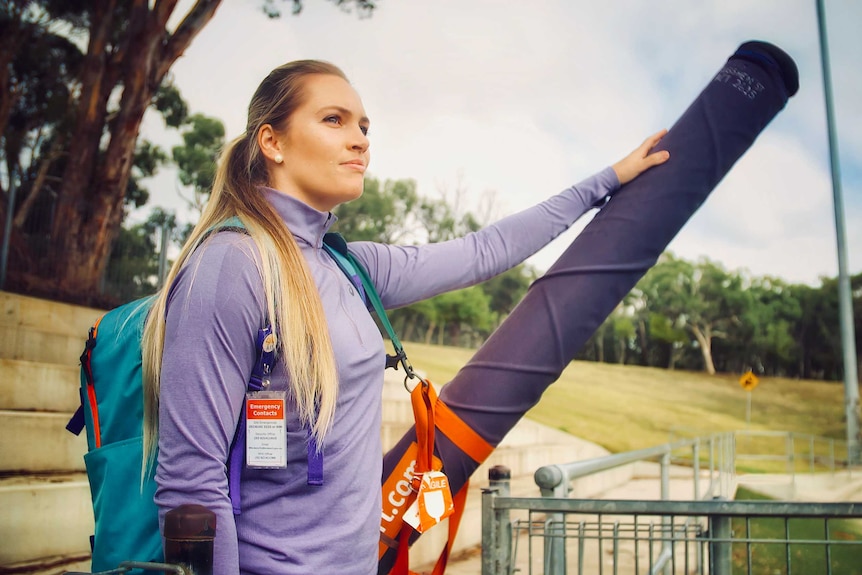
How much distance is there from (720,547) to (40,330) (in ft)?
14.1

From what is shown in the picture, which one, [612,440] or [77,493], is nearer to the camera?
[77,493]

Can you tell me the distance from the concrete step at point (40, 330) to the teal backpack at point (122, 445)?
3.53 meters

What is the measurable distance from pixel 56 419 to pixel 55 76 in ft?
35.8

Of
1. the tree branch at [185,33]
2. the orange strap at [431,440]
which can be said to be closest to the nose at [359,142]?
the orange strap at [431,440]

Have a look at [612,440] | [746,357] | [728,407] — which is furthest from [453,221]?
[746,357]

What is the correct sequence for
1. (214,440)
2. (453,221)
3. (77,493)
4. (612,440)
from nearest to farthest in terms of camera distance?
1. (214,440)
2. (77,493)
3. (612,440)
4. (453,221)

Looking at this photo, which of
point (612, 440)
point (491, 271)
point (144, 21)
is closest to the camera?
point (491, 271)

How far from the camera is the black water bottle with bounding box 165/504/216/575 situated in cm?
88

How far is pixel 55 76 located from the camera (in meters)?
11.6

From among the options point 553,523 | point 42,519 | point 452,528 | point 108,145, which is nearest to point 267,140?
point 452,528

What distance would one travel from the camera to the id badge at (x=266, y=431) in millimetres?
998

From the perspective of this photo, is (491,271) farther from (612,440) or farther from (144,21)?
(612,440)

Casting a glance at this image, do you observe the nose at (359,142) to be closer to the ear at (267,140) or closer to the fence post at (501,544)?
the ear at (267,140)

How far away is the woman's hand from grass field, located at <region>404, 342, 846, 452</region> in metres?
10.1
